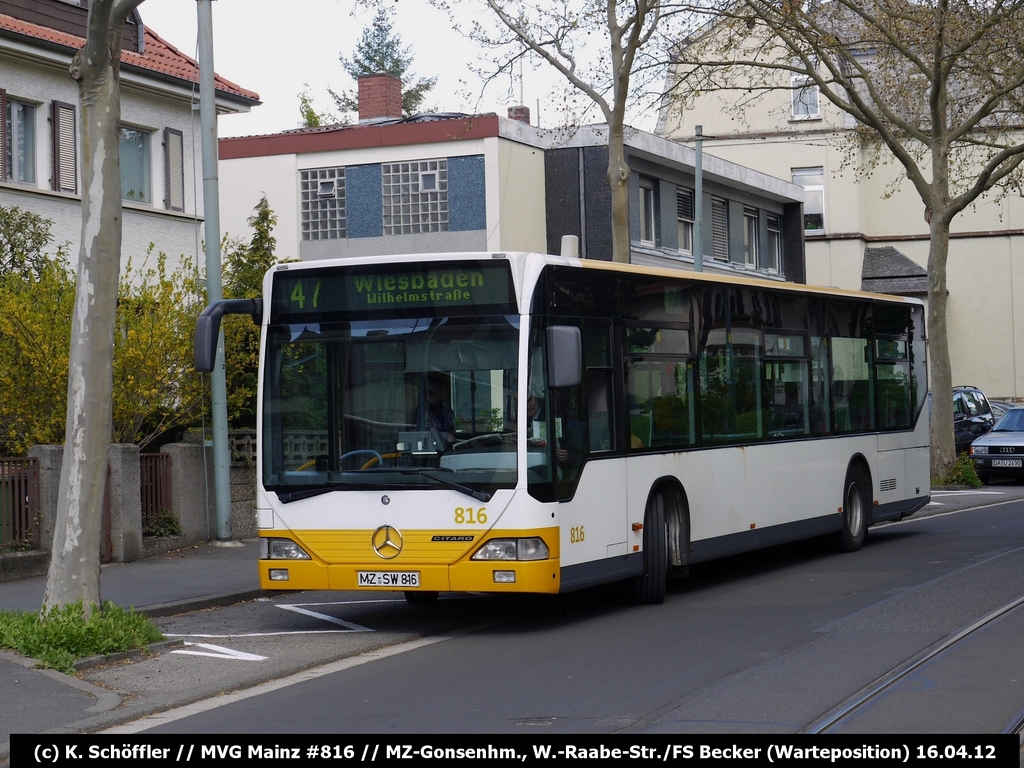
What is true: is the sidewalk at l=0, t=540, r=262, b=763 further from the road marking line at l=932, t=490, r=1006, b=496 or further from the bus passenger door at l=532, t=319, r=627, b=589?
the road marking line at l=932, t=490, r=1006, b=496

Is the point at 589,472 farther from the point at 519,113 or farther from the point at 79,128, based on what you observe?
the point at 519,113

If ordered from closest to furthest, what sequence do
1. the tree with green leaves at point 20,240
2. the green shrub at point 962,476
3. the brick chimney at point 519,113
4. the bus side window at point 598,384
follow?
1. the bus side window at point 598,384
2. the tree with green leaves at point 20,240
3. the green shrub at point 962,476
4. the brick chimney at point 519,113

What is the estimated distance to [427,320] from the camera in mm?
10844

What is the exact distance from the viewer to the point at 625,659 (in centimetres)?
938

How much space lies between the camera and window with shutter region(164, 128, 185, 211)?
26.0 metres

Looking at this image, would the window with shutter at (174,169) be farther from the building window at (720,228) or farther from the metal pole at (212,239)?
the building window at (720,228)

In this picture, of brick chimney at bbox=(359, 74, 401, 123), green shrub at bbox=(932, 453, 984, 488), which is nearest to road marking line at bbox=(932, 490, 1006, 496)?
green shrub at bbox=(932, 453, 984, 488)

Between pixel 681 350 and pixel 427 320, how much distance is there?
2.97 meters

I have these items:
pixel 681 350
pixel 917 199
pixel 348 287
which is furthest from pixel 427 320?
pixel 917 199

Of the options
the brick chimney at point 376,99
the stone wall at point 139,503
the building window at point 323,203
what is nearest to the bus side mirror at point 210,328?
the stone wall at point 139,503

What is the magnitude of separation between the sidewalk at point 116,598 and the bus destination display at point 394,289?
11.0 feet

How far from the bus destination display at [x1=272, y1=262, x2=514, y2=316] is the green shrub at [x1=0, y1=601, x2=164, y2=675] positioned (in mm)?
2781

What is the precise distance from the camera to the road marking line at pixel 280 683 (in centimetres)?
781

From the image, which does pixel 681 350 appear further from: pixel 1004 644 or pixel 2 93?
pixel 2 93
